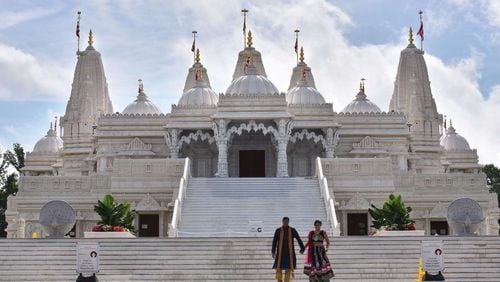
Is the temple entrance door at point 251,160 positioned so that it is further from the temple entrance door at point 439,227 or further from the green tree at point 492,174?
the green tree at point 492,174

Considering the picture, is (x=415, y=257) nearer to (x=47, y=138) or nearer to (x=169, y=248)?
(x=169, y=248)

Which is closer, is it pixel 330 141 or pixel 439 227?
pixel 439 227

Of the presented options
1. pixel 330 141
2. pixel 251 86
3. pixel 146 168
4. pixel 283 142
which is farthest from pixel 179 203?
pixel 330 141

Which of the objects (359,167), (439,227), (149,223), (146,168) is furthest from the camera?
(439,227)

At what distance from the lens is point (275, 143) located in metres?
46.8

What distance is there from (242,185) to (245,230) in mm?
5610

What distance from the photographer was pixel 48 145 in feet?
230

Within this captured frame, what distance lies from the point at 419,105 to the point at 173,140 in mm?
18130

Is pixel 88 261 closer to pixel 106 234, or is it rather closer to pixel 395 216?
pixel 106 234

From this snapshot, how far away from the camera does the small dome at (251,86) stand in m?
47.4

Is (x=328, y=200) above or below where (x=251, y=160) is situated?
below

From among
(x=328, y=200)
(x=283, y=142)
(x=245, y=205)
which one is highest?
(x=283, y=142)

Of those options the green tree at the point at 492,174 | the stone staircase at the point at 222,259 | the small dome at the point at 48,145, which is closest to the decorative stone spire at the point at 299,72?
the small dome at the point at 48,145

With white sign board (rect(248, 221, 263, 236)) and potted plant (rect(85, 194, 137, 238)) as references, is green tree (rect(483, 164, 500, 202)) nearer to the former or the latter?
white sign board (rect(248, 221, 263, 236))
